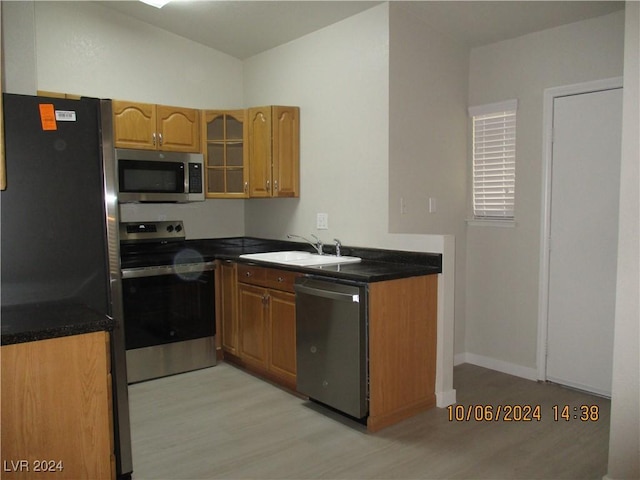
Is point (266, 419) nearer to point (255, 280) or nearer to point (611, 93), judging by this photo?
point (255, 280)

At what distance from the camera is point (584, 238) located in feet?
11.2

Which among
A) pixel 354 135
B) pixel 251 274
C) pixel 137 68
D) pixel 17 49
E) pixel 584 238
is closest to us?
pixel 17 49

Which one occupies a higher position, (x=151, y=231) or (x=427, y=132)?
(x=427, y=132)

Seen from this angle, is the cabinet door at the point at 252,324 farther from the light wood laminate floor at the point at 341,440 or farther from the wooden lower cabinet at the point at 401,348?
the wooden lower cabinet at the point at 401,348

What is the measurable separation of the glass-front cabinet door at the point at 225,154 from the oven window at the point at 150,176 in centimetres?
30

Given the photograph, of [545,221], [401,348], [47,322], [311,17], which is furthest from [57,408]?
[545,221]

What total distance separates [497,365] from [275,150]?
8.13ft

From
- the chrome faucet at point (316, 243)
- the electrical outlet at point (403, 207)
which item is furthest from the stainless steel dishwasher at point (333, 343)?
the electrical outlet at point (403, 207)

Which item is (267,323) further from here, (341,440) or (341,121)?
(341,121)

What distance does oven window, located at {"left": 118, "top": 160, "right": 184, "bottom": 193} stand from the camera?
153 inches

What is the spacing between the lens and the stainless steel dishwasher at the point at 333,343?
2.81 metres

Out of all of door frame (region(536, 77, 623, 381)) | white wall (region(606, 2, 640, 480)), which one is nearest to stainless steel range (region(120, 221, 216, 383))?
door frame (region(536, 77, 623, 381))

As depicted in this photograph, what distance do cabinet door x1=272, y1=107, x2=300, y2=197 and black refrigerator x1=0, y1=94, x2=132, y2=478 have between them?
1983mm

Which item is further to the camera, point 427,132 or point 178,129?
point 178,129
